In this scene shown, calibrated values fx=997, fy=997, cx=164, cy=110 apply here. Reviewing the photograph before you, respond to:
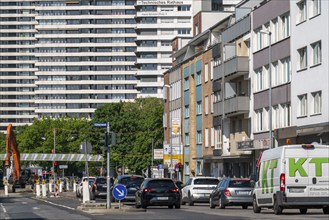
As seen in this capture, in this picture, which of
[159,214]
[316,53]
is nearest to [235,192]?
[159,214]

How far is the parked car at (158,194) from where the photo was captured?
149 ft

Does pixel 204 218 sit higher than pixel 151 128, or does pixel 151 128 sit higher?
pixel 151 128

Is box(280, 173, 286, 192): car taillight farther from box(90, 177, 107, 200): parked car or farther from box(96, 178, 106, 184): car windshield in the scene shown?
box(96, 178, 106, 184): car windshield

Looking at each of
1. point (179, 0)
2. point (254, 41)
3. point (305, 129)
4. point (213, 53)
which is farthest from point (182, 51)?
point (179, 0)

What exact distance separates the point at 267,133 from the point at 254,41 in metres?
7.70

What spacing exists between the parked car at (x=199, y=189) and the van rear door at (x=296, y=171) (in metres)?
19.0

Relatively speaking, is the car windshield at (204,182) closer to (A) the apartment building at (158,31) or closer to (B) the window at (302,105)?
(B) the window at (302,105)

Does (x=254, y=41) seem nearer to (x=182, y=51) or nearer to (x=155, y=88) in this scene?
(x=182, y=51)

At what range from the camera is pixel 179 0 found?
7096 inches

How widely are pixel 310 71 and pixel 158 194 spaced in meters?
17.4

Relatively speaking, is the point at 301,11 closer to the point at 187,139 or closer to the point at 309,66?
the point at 309,66

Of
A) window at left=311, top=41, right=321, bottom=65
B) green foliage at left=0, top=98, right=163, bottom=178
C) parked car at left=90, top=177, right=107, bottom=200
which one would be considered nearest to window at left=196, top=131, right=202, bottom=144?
green foliage at left=0, top=98, right=163, bottom=178

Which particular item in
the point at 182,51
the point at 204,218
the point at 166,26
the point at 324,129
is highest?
the point at 166,26

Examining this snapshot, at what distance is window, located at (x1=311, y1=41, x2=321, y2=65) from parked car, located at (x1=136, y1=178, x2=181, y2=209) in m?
15.9
